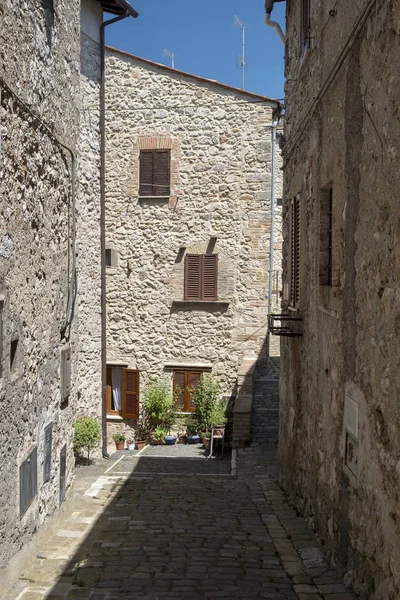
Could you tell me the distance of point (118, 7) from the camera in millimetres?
12828

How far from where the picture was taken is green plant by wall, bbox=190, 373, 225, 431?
49.4 feet

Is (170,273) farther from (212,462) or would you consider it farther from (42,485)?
(42,485)

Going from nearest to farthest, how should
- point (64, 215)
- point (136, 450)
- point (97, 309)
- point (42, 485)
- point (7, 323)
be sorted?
point (7, 323)
point (42, 485)
point (64, 215)
point (97, 309)
point (136, 450)

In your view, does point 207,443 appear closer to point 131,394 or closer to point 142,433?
point 142,433

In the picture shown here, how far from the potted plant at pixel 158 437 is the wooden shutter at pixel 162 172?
5.85 metres

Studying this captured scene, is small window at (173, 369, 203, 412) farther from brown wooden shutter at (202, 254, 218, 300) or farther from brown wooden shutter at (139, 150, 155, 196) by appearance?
brown wooden shutter at (139, 150, 155, 196)

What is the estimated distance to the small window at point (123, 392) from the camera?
52.0ft

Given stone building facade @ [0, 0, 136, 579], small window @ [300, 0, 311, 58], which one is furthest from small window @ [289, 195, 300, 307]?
stone building facade @ [0, 0, 136, 579]

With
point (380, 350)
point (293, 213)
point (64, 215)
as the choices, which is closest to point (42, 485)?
point (64, 215)

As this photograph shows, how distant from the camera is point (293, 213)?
9039mm

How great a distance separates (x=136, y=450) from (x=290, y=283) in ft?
24.3

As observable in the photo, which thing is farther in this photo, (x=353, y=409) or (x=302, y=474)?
(x=302, y=474)

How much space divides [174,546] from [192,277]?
956 cm

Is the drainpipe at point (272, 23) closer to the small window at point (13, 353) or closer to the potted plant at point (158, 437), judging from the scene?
the small window at point (13, 353)
